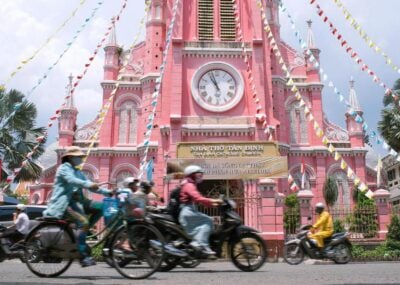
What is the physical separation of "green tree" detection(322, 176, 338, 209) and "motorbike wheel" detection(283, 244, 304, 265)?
15.6m

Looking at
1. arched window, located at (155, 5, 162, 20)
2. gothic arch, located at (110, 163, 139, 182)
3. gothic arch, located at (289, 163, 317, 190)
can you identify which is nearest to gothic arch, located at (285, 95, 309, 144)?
gothic arch, located at (289, 163, 317, 190)

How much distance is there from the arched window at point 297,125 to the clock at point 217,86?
627 cm

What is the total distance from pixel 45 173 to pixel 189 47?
13357 mm

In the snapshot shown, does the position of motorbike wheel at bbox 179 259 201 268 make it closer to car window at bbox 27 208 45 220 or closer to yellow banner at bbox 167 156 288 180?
yellow banner at bbox 167 156 288 180

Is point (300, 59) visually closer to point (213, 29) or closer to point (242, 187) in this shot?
point (213, 29)

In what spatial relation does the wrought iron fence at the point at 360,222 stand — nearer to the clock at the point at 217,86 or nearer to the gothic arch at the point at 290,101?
the clock at the point at 217,86

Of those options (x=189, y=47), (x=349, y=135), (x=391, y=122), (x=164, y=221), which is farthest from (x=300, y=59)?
(x=164, y=221)

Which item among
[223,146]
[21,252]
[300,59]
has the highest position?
[300,59]

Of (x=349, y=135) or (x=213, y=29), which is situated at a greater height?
(x=213, y=29)

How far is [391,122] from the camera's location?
1942 cm

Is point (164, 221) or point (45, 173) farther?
point (45, 173)

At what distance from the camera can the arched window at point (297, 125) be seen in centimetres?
2809

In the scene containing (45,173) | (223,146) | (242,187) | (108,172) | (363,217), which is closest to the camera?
(363,217)

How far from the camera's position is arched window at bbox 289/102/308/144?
92.2 ft
